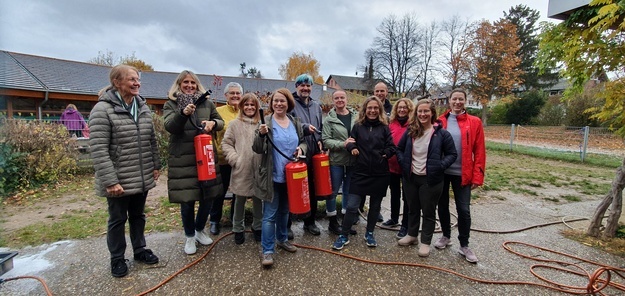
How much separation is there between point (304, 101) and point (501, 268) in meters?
2.89

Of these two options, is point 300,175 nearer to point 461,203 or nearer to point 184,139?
point 184,139

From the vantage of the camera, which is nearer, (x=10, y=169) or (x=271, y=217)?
(x=271, y=217)

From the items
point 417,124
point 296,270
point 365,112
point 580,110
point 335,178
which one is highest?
point 580,110

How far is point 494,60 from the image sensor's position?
26688 millimetres

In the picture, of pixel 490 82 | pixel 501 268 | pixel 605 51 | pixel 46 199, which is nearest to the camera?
pixel 501 268

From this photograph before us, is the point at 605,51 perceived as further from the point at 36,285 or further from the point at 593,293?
the point at 36,285

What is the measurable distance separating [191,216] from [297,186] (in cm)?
128

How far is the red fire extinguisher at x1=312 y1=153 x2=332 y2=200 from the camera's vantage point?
3.27 m

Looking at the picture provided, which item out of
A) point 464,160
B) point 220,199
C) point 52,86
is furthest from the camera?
point 52,86

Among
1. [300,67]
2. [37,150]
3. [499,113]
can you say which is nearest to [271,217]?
[37,150]

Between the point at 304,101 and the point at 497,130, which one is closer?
the point at 304,101

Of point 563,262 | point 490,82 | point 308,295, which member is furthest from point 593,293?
point 490,82

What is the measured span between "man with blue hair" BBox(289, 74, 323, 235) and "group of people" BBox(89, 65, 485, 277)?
0.05 feet

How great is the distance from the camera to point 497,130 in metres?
17.8
